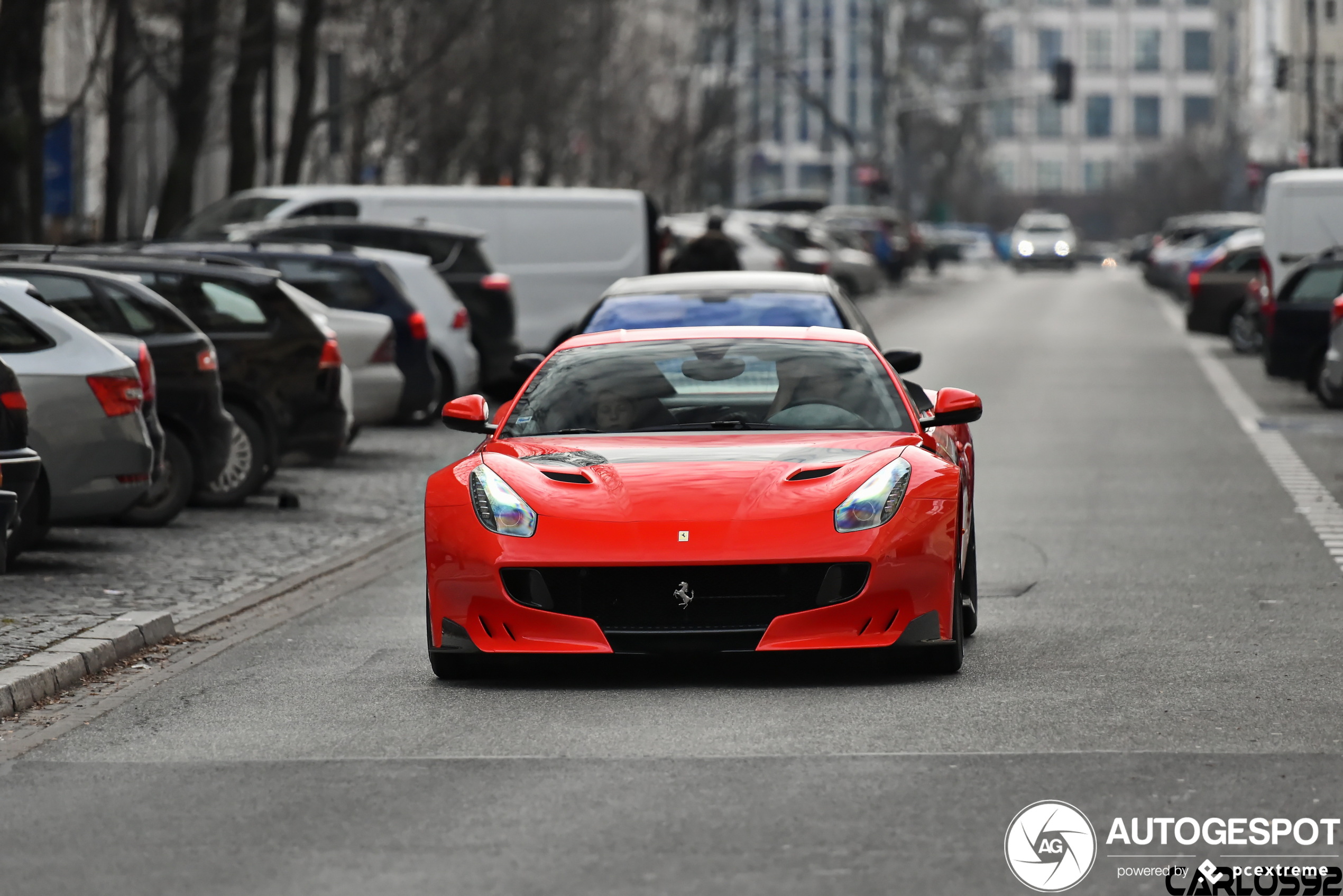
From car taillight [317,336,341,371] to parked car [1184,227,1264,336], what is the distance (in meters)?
21.8

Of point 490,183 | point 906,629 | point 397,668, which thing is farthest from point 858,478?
point 490,183

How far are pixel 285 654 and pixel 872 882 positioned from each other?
4.71m

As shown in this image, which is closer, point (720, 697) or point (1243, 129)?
point (720, 697)

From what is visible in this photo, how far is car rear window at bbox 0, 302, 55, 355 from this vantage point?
41.8ft

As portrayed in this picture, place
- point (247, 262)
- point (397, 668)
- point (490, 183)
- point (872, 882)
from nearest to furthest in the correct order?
point (872, 882) < point (397, 668) < point (247, 262) < point (490, 183)

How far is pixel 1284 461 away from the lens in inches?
749

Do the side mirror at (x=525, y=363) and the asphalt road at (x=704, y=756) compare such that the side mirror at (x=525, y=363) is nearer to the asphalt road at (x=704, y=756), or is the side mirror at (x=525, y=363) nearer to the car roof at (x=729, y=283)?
the asphalt road at (x=704, y=756)

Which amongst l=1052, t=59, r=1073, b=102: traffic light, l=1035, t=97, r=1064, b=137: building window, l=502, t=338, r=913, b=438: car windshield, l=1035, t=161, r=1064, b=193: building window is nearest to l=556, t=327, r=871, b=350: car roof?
l=502, t=338, r=913, b=438: car windshield

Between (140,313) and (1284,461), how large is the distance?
845cm

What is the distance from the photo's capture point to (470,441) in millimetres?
20781

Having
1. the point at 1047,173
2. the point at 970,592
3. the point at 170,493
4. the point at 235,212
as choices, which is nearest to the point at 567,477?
the point at 970,592

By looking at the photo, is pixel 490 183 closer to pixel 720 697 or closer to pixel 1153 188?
pixel 720 697

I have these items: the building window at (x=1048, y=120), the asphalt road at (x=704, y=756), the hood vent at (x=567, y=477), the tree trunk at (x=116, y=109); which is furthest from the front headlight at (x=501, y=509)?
the building window at (x=1048, y=120)

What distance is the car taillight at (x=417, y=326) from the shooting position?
68.1ft
